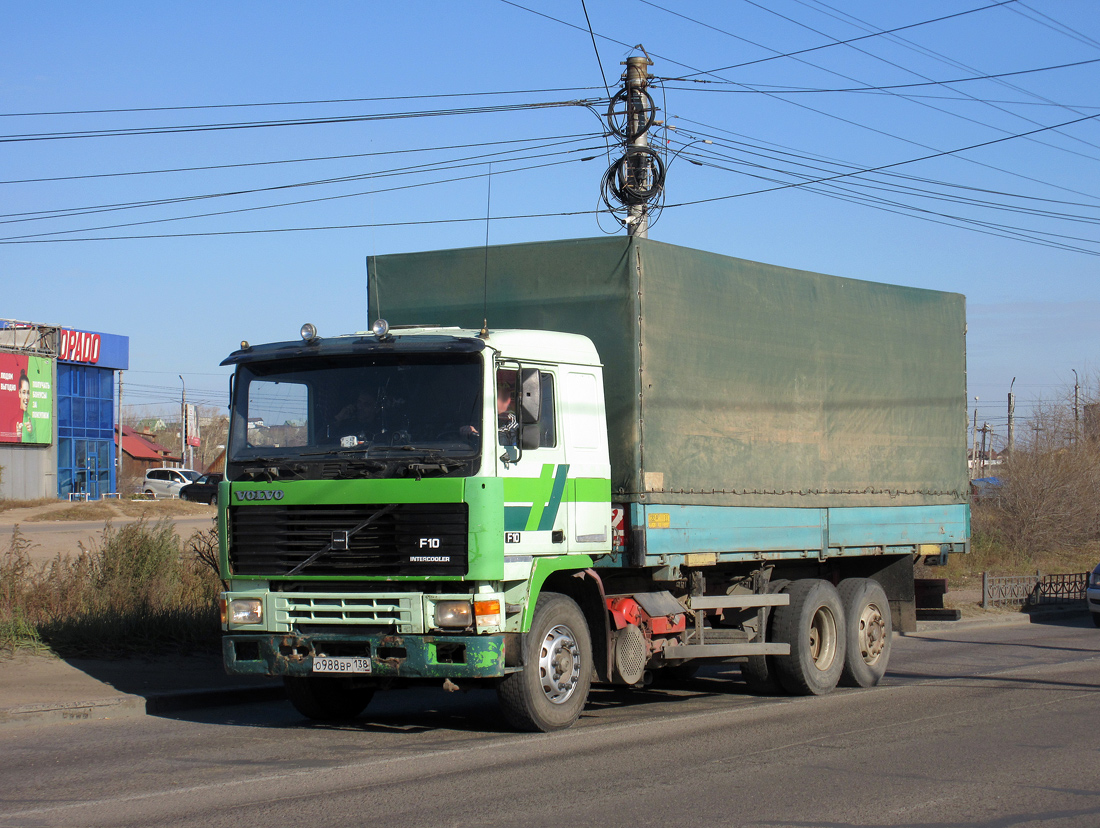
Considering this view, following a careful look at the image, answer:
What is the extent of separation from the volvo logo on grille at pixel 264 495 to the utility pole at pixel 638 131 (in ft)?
28.6

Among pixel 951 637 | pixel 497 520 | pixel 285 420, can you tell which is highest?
pixel 285 420

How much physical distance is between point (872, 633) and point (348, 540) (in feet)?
22.3

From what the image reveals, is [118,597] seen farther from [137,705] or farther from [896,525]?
[896,525]

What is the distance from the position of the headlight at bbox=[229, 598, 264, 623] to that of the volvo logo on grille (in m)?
0.77

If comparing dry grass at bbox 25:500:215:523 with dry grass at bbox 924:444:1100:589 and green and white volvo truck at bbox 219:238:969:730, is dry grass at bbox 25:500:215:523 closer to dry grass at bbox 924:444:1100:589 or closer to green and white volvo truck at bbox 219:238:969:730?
dry grass at bbox 924:444:1100:589

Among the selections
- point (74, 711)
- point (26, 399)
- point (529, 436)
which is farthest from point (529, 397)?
point (26, 399)

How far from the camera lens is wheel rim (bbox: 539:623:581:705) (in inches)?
338

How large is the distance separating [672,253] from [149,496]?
4813cm

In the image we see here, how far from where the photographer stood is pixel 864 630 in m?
12.5

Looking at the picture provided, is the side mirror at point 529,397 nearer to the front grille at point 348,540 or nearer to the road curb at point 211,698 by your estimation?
the front grille at point 348,540

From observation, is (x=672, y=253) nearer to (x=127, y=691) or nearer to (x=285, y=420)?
(x=285, y=420)

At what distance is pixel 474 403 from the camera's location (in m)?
8.19

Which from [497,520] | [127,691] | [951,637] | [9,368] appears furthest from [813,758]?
[9,368]

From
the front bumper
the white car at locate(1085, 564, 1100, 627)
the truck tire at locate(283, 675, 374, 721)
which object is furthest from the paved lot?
the white car at locate(1085, 564, 1100, 627)
